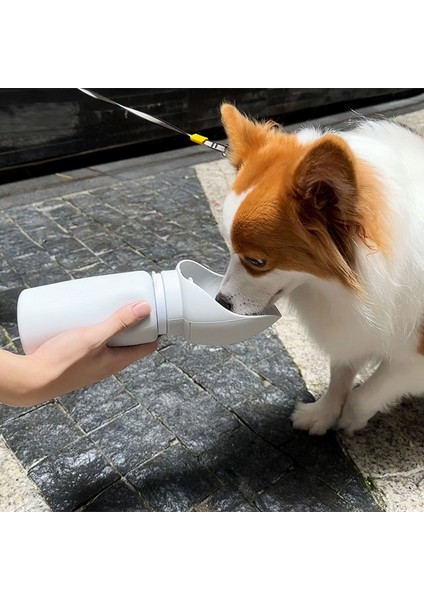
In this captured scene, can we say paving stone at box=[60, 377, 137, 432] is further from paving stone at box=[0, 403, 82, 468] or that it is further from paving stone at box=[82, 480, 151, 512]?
paving stone at box=[82, 480, 151, 512]

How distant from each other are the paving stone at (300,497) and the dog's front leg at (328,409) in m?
0.21

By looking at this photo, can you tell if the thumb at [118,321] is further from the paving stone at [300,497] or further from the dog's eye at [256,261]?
the paving stone at [300,497]

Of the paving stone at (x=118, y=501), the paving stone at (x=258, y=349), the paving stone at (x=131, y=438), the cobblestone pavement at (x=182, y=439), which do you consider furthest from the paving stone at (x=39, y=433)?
the paving stone at (x=258, y=349)

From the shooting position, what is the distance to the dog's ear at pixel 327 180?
3.56 ft

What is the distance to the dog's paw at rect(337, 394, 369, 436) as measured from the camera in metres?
1.87

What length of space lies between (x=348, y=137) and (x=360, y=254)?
344mm

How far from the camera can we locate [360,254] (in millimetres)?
1255

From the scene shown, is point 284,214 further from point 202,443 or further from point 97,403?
point 97,403

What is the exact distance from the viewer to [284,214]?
1.28 meters

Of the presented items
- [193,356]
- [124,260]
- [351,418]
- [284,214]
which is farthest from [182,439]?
[124,260]

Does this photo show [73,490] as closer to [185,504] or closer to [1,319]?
[185,504]

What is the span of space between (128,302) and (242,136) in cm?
60

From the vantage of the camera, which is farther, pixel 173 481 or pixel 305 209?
pixel 173 481

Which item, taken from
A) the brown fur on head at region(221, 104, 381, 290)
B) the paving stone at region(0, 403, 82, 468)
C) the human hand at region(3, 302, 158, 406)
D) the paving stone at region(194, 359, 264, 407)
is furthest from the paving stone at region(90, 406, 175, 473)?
the brown fur on head at region(221, 104, 381, 290)
